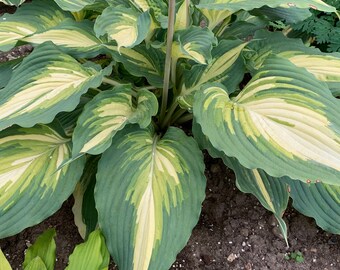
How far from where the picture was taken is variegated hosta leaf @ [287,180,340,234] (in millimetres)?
1389

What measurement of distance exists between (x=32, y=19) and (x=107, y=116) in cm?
62

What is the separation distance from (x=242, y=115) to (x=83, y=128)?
1.39 ft

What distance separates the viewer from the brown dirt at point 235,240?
1.51m

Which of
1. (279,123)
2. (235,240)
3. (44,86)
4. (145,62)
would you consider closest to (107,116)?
(44,86)

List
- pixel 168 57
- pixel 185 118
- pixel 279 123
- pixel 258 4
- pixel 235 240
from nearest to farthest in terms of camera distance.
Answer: pixel 279 123, pixel 258 4, pixel 168 57, pixel 235 240, pixel 185 118

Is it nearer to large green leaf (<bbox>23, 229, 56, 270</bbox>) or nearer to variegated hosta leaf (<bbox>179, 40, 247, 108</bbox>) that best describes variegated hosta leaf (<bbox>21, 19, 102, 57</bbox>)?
variegated hosta leaf (<bbox>179, 40, 247, 108</bbox>)

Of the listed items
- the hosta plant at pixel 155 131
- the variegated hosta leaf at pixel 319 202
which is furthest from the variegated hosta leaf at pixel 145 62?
the variegated hosta leaf at pixel 319 202

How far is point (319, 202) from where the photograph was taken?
4.61 ft

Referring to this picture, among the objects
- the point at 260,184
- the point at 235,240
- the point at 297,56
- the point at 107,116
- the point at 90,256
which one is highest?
the point at 297,56

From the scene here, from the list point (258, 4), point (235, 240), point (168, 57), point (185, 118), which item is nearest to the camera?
point (258, 4)

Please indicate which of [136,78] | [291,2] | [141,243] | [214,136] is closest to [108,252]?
[141,243]

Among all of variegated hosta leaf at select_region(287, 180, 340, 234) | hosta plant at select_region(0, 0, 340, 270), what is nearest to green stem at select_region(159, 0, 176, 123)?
hosta plant at select_region(0, 0, 340, 270)

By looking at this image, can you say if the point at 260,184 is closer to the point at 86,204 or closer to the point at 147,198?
the point at 147,198

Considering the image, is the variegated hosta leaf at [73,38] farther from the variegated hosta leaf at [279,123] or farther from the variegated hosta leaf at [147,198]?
the variegated hosta leaf at [279,123]
